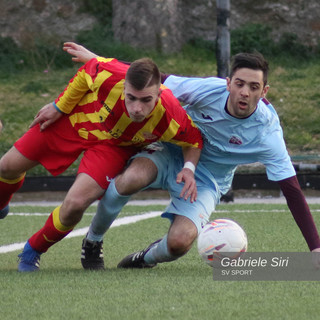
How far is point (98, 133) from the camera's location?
509 cm

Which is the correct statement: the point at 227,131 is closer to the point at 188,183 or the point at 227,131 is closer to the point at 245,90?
the point at 245,90

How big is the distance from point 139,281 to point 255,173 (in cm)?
682

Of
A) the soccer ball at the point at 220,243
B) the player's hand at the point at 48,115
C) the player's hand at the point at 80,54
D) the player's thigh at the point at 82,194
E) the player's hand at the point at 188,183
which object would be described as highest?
the player's hand at the point at 80,54

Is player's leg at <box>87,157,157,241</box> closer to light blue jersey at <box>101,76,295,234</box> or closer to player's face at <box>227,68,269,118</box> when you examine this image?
light blue jersey at <box>101,76,295,234</box>

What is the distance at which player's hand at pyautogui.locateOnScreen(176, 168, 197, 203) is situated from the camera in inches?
184

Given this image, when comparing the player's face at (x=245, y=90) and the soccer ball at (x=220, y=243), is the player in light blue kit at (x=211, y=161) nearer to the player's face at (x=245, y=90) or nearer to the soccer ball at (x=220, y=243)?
the player's face at (x=245, y=90)

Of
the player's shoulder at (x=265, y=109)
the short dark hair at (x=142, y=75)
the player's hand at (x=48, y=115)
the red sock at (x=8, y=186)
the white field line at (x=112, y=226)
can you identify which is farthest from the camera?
the white field line at (x=112, y=226)

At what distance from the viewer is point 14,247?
19.8 ft

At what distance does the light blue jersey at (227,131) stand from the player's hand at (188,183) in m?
0.34

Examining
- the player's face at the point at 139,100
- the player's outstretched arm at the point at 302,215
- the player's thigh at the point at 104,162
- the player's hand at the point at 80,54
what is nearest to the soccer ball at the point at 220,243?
the player's outstretched arm at the point at 302,215

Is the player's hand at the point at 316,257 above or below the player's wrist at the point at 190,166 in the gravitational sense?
below

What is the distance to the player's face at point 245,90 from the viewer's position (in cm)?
471

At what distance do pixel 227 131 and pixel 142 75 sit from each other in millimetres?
A: 663

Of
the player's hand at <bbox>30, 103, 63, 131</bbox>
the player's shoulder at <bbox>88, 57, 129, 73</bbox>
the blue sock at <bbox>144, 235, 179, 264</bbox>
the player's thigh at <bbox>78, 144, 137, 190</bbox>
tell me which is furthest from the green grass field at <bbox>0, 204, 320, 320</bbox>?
the player's shoulder at <bbox>88, 57, 129, 73</bbox>
